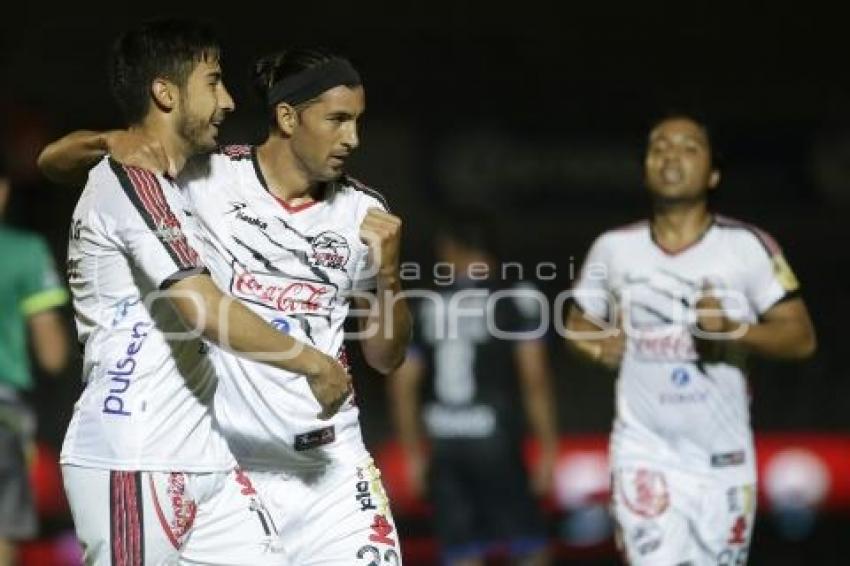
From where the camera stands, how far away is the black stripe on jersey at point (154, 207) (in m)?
4.62

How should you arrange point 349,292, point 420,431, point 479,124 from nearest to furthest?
point 349,292, point 420,431, point 479,124

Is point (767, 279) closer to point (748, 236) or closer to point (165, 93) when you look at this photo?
point (748, 236)

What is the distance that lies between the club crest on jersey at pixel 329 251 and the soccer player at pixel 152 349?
22.8 inches

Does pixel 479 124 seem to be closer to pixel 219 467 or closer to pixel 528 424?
pixel 528 424

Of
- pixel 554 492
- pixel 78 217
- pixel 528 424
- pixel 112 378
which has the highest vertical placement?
pixel 78 217

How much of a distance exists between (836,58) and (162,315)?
30.0 ft

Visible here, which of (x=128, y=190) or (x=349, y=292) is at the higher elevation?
(x=128, y=190)

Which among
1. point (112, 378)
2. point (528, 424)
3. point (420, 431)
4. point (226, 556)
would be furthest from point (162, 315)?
point (528, 424)

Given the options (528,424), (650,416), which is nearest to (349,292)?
(650,416)

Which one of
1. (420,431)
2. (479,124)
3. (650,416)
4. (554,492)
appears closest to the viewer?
(650,416)

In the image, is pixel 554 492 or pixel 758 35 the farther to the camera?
pixel 758 35

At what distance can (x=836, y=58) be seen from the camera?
12938 millimetres

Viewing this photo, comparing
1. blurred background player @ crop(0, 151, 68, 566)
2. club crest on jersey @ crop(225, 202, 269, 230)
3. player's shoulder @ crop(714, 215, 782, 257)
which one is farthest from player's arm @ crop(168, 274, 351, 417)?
blurred background player @ crop(0, 151, 68, 566)

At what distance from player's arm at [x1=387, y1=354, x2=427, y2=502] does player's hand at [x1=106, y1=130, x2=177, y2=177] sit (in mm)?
4251
